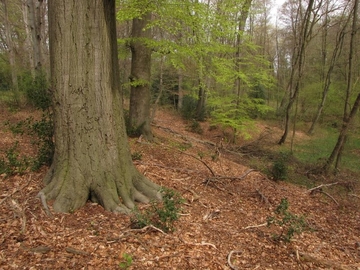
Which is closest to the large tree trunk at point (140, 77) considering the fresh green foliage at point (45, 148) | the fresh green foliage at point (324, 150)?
the fresh green foliage at point (45, 148)

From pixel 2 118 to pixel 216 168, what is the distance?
745 cm

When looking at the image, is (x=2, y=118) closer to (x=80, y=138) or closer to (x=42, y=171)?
(x=42, y=171)

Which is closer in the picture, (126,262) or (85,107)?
(126,262)

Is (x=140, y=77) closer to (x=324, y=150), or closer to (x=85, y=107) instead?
(x=85, y=107)

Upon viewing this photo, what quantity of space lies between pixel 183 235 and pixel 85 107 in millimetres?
2157

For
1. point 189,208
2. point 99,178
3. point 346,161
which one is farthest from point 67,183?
point 346,161

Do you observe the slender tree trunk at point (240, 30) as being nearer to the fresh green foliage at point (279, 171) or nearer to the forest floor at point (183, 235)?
the fresh green foliage at point (279, 171)

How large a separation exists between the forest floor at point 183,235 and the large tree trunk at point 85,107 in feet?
0.91

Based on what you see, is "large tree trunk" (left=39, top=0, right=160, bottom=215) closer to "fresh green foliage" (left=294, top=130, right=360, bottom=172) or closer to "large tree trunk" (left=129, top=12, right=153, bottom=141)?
"large tree trunk" (left=129, top=12, right=153, bottom=141)

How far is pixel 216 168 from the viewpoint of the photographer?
722 cm

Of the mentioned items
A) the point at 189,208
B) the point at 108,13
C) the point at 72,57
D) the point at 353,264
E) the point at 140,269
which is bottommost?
the point at 353,264

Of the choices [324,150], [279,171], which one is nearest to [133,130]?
[279,171]

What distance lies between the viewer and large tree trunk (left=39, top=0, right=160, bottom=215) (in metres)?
2.98

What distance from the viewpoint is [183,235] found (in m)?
3.13
